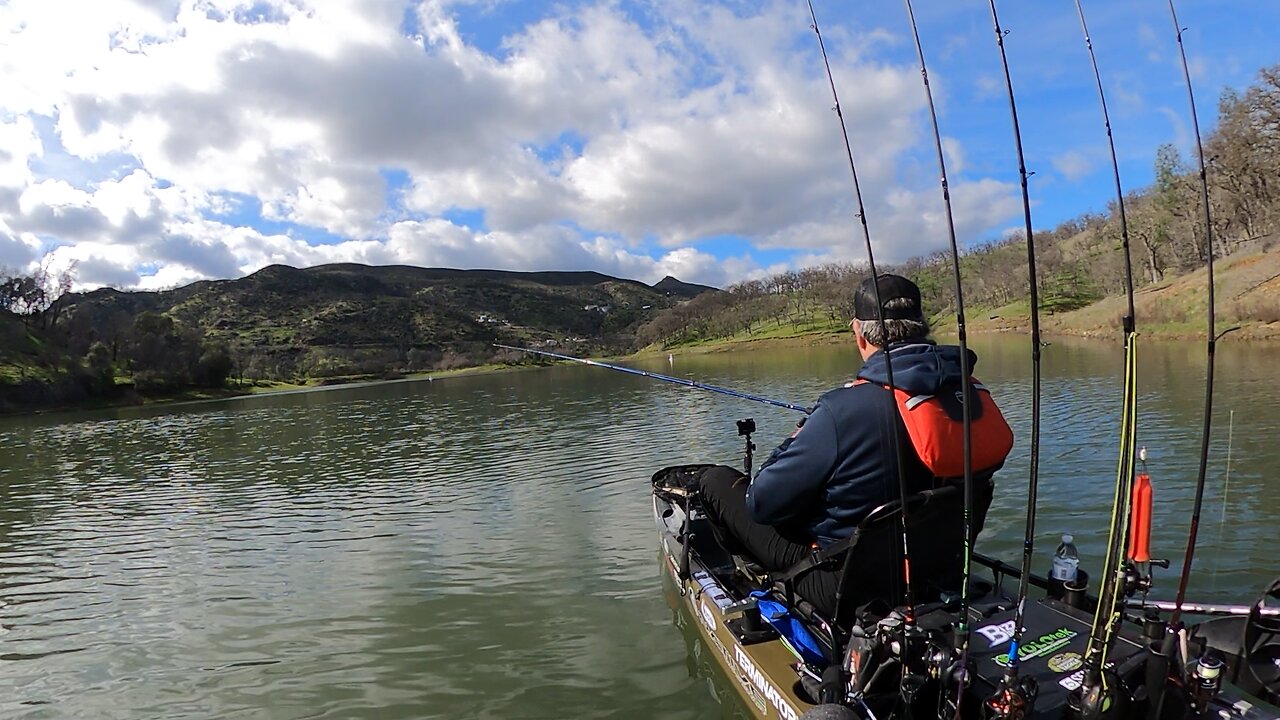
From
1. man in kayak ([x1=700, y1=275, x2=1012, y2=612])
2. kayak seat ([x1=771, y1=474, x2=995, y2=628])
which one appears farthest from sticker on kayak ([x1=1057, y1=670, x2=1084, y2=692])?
man in kayak ([x1=700, y1=275, x2=1012, y2=612])

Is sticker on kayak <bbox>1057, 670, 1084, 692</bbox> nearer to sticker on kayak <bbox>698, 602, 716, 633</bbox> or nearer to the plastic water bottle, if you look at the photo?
the plastic water bottle

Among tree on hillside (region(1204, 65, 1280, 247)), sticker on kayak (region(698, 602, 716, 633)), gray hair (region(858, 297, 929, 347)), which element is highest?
tree on hillside (region(1204, 65, 1280, 247))

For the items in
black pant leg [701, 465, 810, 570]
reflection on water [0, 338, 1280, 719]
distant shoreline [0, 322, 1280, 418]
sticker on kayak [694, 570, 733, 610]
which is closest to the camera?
black pant leg [701, 465, 810, 570]

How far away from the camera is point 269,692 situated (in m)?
7.21

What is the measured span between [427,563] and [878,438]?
9.11 metres

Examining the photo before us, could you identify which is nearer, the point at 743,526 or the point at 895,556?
the point at 895,556

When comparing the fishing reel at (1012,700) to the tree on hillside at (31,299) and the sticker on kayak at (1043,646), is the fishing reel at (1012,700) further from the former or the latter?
the tree on hillside at (31,299)

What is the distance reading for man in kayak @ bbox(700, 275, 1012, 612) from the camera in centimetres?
407

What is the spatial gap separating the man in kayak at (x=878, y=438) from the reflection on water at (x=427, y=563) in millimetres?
2578

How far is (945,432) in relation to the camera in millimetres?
4059

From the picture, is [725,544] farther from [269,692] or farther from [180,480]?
[180,480]

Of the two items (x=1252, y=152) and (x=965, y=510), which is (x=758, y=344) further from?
(x=965, y=510)

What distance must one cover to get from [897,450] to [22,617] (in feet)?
41.7

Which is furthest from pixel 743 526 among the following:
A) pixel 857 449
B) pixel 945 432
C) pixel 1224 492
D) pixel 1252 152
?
pixel 1252 152
